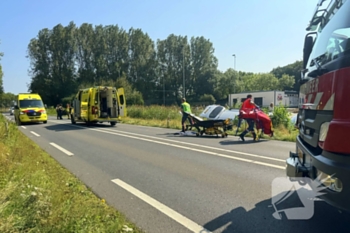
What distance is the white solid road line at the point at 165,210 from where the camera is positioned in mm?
3568

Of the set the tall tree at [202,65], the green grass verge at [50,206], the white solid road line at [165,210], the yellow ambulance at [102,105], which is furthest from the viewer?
the tall tree at [202,65]

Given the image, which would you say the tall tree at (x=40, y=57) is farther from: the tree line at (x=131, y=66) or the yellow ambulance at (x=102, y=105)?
the yellow ambulance at (x=102, y=105)

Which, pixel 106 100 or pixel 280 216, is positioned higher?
pixel 106 100

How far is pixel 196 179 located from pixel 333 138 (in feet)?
11.6

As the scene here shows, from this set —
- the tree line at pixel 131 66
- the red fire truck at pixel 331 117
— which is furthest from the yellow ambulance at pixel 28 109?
the tree line at pixel 131 66

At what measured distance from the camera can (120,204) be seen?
4434mm

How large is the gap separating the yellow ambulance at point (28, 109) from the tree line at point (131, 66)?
117 ft

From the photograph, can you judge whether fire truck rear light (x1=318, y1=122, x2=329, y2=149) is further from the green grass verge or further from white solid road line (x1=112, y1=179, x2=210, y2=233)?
the green grass verge

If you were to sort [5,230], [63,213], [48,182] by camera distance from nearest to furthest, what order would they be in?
[5,230]
[63,213]
[48,182]

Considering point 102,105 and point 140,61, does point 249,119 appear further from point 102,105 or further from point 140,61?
point 140,61

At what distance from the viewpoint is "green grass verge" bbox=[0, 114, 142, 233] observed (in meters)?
3.42

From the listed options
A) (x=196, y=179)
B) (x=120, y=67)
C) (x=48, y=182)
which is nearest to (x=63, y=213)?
(x=48, y=182)

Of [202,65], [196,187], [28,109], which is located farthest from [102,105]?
[202,65]

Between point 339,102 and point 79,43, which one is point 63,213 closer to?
point 339,102
